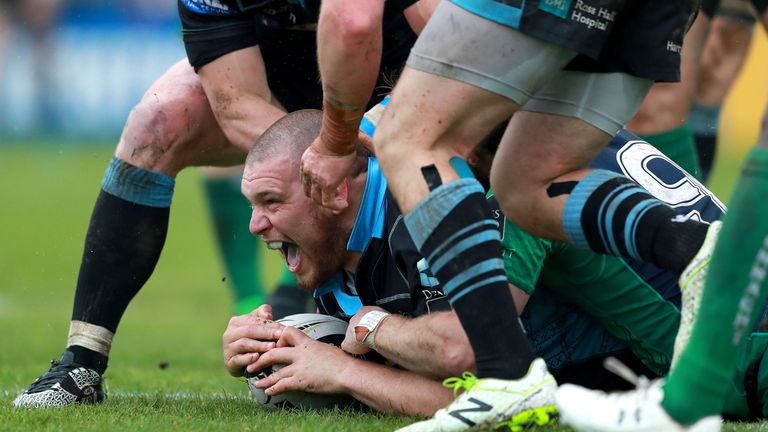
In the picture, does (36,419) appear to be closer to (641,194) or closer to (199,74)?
(199,74)

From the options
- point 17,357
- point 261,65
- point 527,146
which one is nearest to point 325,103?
point 527,146

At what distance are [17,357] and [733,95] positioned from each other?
46.3ft

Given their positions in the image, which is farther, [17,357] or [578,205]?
[17,357]

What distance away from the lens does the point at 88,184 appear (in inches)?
636

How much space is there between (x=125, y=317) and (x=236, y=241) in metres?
1.90

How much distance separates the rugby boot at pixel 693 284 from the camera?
284 cm

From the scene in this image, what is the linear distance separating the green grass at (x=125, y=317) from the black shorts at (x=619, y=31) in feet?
3.25

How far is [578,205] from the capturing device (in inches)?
125

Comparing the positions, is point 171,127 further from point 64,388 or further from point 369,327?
point 369,327

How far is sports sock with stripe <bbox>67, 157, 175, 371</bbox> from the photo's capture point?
4152 millimetres

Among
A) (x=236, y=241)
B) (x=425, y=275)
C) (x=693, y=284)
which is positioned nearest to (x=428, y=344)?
(x=425, y=275)

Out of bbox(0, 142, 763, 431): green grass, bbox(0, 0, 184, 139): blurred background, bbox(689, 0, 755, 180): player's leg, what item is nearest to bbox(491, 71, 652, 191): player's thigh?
bbox(0, 142, 763, 431): green grass

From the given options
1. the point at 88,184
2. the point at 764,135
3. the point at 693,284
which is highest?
the point at 764,135

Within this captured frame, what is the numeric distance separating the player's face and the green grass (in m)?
0.53
